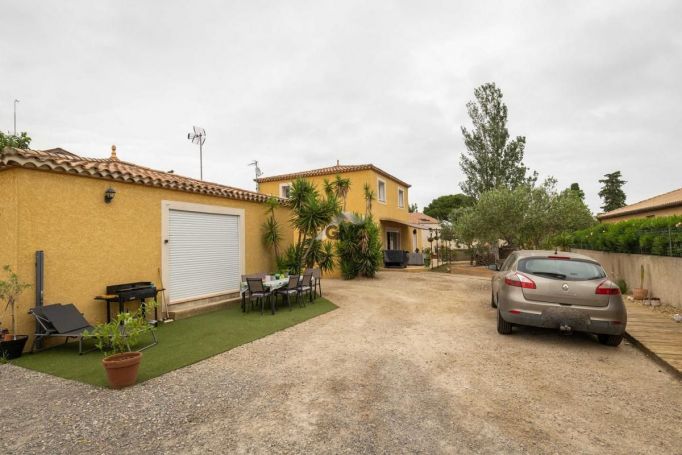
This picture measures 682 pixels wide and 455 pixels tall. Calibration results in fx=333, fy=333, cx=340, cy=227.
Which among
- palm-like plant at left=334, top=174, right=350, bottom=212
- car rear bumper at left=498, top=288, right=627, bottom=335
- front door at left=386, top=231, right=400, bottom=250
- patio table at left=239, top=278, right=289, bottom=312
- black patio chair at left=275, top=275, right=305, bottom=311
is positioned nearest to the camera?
car rear bumper at left=498, top=288, right=627, bottom=335

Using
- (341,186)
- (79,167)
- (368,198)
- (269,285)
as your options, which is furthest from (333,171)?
(79,167)

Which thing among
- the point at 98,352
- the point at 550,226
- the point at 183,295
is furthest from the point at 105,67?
the point at 550,226

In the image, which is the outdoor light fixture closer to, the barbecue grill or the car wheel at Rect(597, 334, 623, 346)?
the barbecue grill

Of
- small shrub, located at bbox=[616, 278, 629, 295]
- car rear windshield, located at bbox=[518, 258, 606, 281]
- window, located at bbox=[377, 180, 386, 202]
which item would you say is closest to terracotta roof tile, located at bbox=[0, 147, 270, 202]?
car rear windshield, located at bbox=[518, 258, 606, 281]

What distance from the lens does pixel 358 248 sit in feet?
54.6

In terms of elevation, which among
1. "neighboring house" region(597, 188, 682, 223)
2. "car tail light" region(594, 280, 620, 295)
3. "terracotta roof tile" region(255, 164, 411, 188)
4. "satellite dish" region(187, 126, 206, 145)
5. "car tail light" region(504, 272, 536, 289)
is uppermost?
"satellite dish" region(187, 126, 206, 145)

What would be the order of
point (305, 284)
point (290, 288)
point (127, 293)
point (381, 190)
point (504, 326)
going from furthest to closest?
point (381, 190), point (305, 284), point (290, 288), point (127, 293), point (504, 326)

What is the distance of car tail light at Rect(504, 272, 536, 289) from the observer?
5691 mm

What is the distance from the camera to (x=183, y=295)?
→ 28.7 feet

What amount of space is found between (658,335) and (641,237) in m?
4.89

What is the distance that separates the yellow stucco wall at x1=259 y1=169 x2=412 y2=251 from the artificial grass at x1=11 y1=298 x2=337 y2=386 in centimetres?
1139

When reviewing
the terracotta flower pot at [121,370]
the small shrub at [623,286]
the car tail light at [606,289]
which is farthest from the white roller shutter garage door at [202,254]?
the small shrub at [623,286]

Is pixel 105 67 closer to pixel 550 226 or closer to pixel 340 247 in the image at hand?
pixel 340 247

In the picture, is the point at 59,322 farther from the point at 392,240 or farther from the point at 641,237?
the point at 392,240
